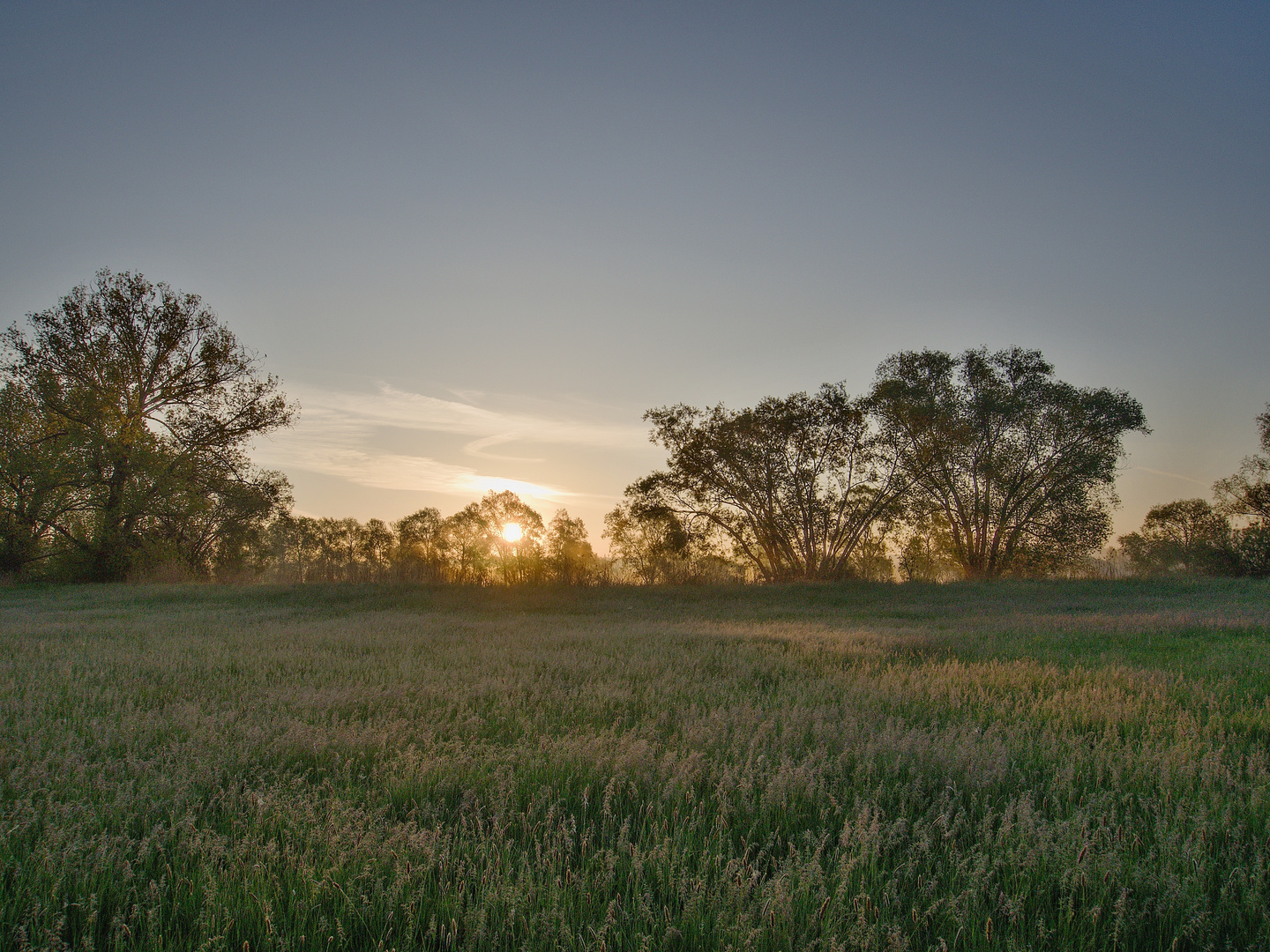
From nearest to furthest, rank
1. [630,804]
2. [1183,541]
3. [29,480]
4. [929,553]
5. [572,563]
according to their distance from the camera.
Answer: [630,804], [572,563], [29,480], [929,553], [1183,541]

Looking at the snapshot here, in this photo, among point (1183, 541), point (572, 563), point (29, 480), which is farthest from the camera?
point (1183, 541)

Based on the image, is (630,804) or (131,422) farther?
(131,422)

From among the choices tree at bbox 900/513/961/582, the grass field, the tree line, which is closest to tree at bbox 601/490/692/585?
the tree line

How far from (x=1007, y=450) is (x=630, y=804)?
38.0 metres

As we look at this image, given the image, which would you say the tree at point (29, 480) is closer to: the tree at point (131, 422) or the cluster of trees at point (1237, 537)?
the tree at point (131, 422)

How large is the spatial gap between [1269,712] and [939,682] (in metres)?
2.64

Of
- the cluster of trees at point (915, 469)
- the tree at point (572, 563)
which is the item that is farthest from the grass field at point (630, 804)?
the cluster of trees at point (915, 469)

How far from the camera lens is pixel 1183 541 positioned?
185ft

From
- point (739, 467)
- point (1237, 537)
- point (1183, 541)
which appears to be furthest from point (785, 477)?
point (1183, 541)

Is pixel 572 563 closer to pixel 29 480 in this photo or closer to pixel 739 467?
pixel 739 467

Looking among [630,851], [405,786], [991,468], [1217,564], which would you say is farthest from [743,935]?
[1217,564]

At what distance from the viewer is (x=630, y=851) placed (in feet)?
9.85

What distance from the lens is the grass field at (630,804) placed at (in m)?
2.41

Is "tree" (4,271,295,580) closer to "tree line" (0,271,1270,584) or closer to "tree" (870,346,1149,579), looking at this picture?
"tree line" (0,271,1270,584)
